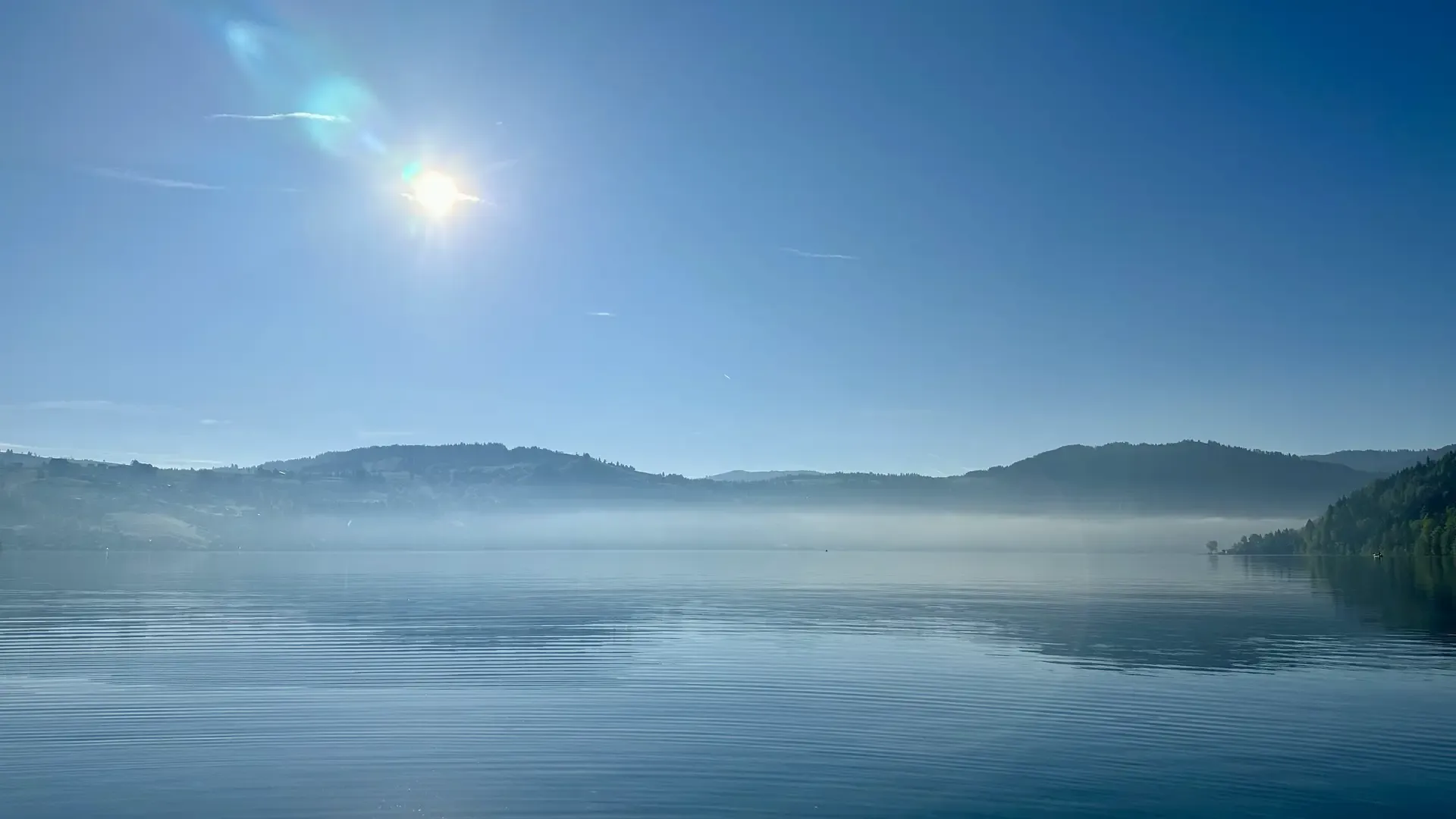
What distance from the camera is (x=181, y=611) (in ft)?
269

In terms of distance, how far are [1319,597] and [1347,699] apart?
7406 centimetres

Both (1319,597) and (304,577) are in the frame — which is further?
(304,577)

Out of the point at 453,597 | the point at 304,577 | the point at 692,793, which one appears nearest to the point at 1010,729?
the point at 692,793

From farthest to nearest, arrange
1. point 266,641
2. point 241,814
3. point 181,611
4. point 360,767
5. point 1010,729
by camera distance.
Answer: point 181,611 < point 266,641 < point 1010,729 < point 360,767 < point 241,814

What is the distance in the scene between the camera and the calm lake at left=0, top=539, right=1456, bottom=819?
81.5 feet

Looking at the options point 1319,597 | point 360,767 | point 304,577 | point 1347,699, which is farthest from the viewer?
point 304,577

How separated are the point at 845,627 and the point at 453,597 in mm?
50684

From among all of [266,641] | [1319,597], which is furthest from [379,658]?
[1319,597]

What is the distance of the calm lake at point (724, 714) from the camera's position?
2483cm

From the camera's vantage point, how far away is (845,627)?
2667 inches

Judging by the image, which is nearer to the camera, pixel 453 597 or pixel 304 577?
pixel 453 597

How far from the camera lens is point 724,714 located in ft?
116

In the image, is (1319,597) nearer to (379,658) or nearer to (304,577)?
(379,658)

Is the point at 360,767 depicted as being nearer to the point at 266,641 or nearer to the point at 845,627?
the point at 266,641
